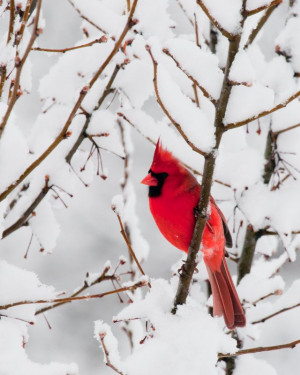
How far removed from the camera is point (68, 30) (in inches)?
341

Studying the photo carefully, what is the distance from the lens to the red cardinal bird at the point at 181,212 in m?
2.27

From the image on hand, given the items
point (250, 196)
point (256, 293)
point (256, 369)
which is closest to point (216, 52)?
point (250, 196)

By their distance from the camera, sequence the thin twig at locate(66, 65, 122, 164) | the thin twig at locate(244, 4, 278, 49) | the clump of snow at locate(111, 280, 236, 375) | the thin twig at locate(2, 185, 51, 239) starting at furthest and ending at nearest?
the thin twig at locate(244, 4, 278, 49), the thin twig at locate(66, 65, 122, 164), the thin twig at locate(2, 185, 51, 239), the clump of snow at locate(111, 280, 236, 375)

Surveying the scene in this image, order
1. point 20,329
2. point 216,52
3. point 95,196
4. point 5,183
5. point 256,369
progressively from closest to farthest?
point 5,183, point 20,329, point 256,369, point 216,52, point 95,196

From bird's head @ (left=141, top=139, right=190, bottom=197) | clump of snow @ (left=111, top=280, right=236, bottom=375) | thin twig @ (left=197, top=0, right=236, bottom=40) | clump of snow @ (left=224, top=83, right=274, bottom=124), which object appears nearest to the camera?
thin twig @ (left=197, top=0, right=236, bottom=40)

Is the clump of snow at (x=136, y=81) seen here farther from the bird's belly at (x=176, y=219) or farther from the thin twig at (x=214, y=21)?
the thin twig at (x=214, y=21)

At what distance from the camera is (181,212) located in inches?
88.6

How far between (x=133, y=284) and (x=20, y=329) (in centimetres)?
36

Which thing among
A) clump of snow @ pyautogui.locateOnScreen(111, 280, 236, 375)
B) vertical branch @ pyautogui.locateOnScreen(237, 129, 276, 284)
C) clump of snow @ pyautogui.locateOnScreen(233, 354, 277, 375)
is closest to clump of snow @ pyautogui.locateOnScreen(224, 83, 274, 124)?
clump of snow @ pyautogui.locateOnScreen(111, 280, 236, 375)

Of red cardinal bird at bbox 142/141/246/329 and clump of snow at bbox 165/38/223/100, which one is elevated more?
red cardinal bird at bbox 142/141/246/329

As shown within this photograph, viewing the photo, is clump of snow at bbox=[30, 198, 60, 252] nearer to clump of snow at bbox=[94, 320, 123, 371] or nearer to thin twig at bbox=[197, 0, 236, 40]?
clump of snow at bbox=[94, 320, 123, 371]

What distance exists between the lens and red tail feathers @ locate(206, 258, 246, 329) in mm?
2436

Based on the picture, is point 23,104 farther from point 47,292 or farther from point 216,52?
point 47,292

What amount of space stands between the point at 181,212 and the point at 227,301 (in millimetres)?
457
